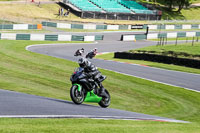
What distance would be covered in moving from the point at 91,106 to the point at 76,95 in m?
0.92

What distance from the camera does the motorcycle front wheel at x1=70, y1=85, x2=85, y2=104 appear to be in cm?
1258

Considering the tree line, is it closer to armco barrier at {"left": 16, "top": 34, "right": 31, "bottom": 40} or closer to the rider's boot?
armco barrier at {"left": 16, "top": 34, "right": 31, "bottom": 40}

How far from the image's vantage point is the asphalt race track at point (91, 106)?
397 inches

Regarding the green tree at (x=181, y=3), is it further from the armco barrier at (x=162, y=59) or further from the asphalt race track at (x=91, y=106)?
the armco barrier at (x=162, y=59)

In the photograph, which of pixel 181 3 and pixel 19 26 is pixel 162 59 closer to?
pixel 19 26

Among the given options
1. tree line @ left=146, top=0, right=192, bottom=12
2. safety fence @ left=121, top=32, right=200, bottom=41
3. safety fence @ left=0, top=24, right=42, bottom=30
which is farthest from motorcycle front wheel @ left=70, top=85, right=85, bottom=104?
tree line @ left=146, top=0, right=192, bottom=12

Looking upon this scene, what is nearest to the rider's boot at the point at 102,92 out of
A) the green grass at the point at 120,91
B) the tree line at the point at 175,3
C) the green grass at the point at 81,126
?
the green grass at the point at 120,91

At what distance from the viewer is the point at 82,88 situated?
12.9 metres

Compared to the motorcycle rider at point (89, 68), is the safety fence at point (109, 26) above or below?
above

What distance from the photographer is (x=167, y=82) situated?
937 inches

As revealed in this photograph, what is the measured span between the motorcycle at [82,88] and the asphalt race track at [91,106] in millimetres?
274

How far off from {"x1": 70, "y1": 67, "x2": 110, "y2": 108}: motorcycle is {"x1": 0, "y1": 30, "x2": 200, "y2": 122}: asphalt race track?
10.8 inches

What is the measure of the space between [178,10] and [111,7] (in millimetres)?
19409

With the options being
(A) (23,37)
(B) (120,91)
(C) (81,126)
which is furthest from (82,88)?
(A) (23,37)
